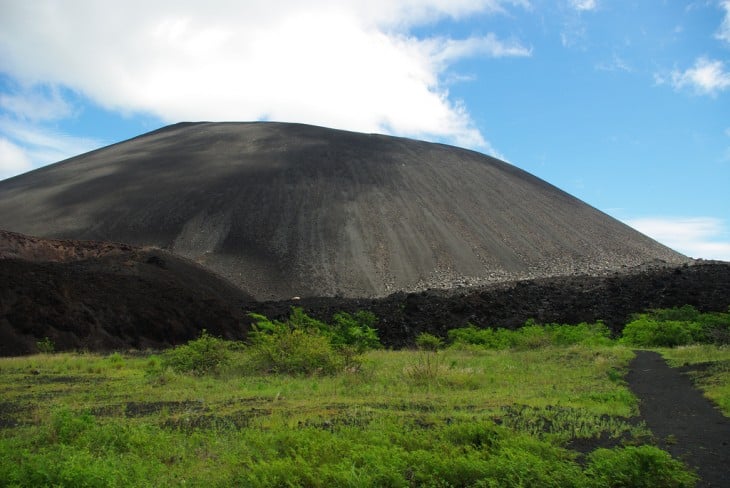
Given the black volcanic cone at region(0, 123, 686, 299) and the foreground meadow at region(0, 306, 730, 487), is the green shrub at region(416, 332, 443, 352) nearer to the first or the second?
the foreground meadow at region(0, 306, 730, 487)

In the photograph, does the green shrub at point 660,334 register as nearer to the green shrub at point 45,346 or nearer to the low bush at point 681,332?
the low bush at point 681,332

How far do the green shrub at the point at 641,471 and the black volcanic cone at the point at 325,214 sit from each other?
5371cm

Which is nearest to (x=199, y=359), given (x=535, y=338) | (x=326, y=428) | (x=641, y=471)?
(x=326, y=428)

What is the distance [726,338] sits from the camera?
21.5 m

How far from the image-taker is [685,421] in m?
9.26

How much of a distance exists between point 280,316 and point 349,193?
44828 millimetres

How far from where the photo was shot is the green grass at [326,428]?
6.10 metres

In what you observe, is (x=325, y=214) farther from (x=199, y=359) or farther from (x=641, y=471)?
(x=641, y=471)

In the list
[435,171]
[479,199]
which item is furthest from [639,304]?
[435,171]

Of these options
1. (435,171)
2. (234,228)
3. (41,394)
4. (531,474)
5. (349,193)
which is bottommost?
(41,394)

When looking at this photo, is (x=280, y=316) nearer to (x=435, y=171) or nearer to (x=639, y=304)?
(x=639, y=304)

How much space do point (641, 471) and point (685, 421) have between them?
13.1 feet

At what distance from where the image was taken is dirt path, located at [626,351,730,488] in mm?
6738

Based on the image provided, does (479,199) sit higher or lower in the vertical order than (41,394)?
higher
